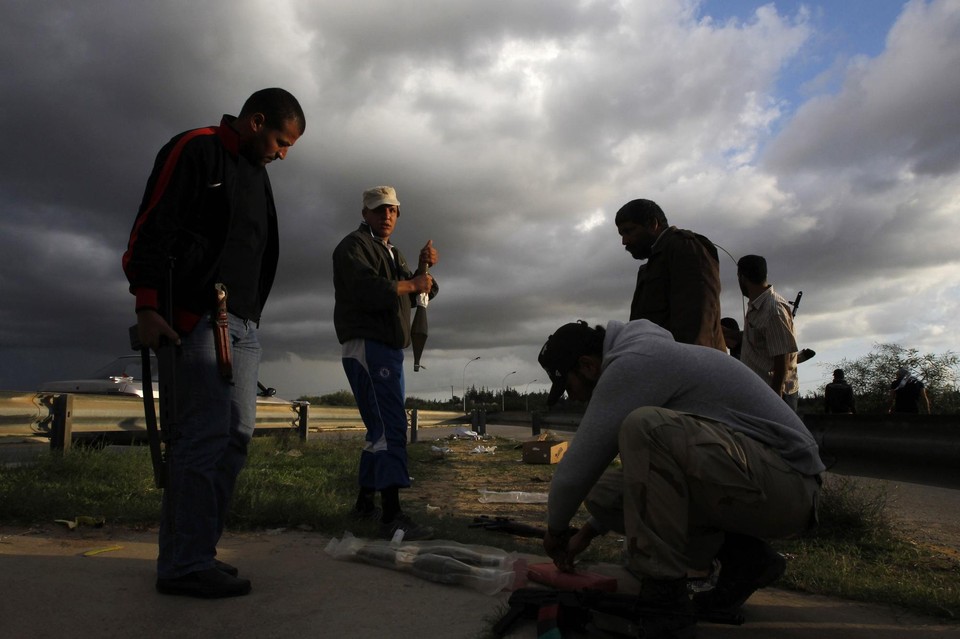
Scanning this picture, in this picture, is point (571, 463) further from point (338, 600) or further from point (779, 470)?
point (338, 600)

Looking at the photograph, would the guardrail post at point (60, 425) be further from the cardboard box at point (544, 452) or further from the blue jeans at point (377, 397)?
the cardboard box at point (544, 452)

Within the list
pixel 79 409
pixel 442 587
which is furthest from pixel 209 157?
pixel 79 409

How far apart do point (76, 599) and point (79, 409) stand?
519 cm

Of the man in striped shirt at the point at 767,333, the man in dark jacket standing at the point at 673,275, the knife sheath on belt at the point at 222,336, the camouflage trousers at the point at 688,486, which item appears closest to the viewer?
the camouflage trousers at the point at 688,486

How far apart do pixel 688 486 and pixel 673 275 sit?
5.71 feet

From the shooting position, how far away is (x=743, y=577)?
98.0 inches

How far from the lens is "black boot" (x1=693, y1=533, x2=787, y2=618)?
8.13ft

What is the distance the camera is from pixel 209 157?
2797 millimetres

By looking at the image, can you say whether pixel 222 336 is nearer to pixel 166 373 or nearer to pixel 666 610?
pixel 166 373

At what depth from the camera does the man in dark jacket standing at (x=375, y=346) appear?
400 centimetres

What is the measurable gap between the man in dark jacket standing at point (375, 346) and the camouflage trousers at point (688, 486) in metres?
1.96

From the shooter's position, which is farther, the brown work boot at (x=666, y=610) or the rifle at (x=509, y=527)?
the rifle at (x=509, y=527)

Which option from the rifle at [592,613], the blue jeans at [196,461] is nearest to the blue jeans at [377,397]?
the blue jeans at [196,461]

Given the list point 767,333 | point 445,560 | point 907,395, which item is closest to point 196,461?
point 445,560
